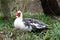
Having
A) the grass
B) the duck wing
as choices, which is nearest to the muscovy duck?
the duck wing

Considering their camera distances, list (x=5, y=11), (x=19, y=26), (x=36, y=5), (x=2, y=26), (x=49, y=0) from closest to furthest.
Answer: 1. (x=19, y=26)
2. (x=2, y=26)
3. (x=5, y=11)
4. (x=49, y=0)
5. (x=36, y=5)

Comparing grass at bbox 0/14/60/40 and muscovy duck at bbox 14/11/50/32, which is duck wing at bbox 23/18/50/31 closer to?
muscovy duck at bbox 14/11/50/32

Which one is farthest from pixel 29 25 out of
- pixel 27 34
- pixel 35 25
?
pixel 27 34

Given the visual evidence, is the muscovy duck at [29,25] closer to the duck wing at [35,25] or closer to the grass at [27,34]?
the duck wing at [35,25]

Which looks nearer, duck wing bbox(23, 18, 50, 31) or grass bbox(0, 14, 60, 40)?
grass bbox(0, 14, 60, 40)

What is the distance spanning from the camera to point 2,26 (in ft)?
24.4

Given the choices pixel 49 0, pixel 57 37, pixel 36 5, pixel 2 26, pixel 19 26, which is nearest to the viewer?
pixel 57 37

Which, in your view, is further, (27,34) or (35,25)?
(35,25)

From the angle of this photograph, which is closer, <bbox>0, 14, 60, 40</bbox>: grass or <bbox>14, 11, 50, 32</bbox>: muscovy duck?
<bbox>0, 14, 60, 40</bbox>: grass

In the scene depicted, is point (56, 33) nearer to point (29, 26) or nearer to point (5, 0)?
point (29, 26)

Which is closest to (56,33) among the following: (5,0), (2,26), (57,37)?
(57,37)

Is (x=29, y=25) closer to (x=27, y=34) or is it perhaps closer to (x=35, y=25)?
(x=35, y=25)

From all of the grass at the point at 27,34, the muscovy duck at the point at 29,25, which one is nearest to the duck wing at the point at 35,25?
the muscovy duck at the point at 29,25

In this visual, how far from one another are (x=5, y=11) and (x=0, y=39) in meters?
2.98
